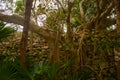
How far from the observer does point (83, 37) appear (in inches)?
186

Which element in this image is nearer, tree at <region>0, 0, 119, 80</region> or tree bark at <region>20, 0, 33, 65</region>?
tree bark at <region>20, 0, 33, 65</region>

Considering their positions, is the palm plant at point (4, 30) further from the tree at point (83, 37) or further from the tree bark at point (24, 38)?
the tree bark at point (24, 38)

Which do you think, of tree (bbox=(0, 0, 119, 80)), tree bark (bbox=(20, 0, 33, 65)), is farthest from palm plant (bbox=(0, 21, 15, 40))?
tree bark (bbox=(20, 0, 33, 65))

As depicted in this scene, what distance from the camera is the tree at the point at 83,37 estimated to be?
15.0 ft

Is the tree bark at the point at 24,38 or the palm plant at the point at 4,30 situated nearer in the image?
the tree bark at the point at 24,38

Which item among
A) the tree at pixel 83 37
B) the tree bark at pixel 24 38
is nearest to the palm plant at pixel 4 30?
the tree at pixel 83 37

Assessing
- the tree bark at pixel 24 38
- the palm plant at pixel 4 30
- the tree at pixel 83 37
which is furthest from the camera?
the palm plant at pixel 4 30

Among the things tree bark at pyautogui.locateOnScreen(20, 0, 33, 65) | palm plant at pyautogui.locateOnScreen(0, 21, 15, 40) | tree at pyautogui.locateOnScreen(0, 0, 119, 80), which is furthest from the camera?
palm plant at pyautogui.locateOnScreen(0, 21, 15, 40)

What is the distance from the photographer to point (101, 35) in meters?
4.74

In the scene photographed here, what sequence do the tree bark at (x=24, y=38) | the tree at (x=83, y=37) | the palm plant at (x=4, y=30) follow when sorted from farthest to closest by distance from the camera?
the palm plant at (x=4, y=30) → the tree at (x=83, y=37) → the tree bark at (x=24, y=38)

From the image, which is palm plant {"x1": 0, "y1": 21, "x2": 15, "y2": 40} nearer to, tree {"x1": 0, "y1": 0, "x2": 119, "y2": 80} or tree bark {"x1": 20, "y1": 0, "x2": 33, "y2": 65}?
tree {"x1": 0, "y1": 0, "x2": 119, "y2": 80}

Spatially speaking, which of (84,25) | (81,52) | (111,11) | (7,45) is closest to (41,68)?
(81,52)

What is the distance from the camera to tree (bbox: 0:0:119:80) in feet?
15.0

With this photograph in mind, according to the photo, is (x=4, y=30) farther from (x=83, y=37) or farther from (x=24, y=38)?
(x=83, y=37)
